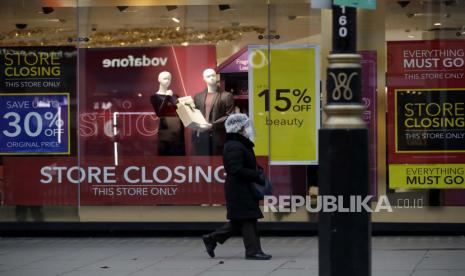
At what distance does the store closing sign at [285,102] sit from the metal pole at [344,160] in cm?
680

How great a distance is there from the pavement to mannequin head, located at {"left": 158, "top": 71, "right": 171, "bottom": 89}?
7.42 feet

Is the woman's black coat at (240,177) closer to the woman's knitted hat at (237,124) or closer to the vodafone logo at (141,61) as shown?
the woman's knitted hat at (237,124)

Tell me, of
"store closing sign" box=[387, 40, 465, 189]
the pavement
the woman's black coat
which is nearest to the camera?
the pavement

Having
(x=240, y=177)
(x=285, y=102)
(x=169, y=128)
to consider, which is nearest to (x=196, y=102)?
(x=169, y=128)

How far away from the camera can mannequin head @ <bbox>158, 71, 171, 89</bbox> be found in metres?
12.8

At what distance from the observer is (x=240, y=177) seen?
10391 millimetres

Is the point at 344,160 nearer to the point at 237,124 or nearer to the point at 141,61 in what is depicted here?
the point at 237,124

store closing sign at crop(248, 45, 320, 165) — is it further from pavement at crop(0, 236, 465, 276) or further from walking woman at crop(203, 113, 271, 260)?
walking woman at crop(203, 113, 271, 260)

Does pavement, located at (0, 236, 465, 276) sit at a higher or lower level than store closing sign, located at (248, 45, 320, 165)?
lower

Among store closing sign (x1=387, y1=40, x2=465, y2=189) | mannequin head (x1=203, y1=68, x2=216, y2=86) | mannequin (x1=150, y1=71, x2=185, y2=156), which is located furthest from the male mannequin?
store closing sign (x1=387, y1=40, x2=465, y2=189)

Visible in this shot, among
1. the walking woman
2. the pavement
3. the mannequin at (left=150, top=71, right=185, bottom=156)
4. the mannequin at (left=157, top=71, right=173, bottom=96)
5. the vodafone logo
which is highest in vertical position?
the vodafone logo

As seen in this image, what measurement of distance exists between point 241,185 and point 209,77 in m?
2.69

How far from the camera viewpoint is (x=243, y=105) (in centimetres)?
1255

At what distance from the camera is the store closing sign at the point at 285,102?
12.5 meters
